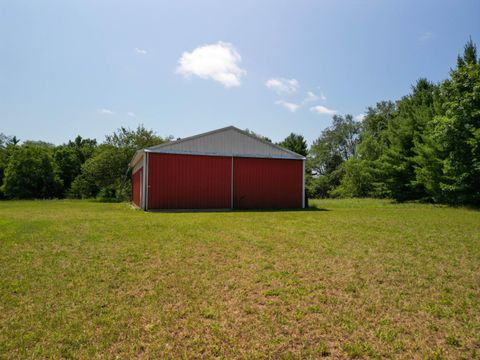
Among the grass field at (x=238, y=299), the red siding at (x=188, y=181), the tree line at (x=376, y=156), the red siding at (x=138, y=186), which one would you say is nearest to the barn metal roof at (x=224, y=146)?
the red siding at (x=188, y=181)

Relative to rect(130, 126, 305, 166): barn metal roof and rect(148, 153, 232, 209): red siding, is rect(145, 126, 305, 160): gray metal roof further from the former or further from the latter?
rect(148, 153, 232, 209): red siding

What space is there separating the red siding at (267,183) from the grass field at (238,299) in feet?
29.4

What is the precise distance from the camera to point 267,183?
15.4 meters

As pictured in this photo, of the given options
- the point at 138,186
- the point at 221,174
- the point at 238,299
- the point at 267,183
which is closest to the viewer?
the point at 238,299

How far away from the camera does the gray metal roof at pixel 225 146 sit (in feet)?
45.6

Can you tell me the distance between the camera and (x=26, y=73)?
42.7 feet

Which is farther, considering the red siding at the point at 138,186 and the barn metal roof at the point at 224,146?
the red siding at the point at 138,186

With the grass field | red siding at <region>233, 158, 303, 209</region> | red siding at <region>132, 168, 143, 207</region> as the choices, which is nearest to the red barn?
red siding at <region>233, 158, 303, 209</region>

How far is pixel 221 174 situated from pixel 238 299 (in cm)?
1153

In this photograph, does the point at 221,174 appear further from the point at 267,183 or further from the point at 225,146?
the point at 267,183

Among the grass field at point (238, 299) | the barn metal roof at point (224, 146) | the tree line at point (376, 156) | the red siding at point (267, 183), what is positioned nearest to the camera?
the grass field at point (238, 299)

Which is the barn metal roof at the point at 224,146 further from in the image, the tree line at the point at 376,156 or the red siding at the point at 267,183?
the tree line at the point at 376,156

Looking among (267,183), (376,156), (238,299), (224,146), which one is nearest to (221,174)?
(224,146)

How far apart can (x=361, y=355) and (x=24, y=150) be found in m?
40.3
